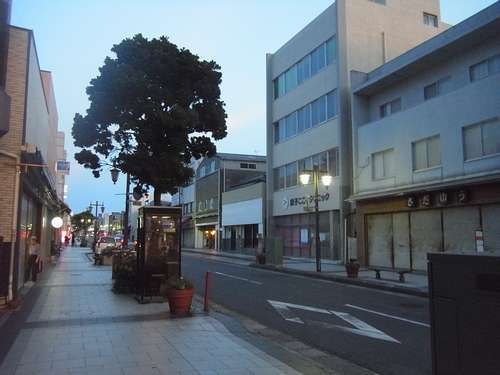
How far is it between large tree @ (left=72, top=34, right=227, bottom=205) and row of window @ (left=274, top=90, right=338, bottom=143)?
15.5m

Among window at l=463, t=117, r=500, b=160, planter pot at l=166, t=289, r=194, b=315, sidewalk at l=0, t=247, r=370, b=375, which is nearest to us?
sidewalk at l=0, t=247, r=370, b=375

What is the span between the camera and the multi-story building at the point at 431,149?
18156 mm

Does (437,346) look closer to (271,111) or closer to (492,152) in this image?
(492,152)

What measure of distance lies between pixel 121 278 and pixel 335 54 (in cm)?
2143

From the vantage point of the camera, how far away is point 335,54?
28.9 metres

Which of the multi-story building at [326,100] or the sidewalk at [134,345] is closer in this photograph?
the sidewalk at [134,345]

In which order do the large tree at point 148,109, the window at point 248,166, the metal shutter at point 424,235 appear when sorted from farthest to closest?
the window at point 248,166
the metal shutter at point 424,235
the large tree at point 148,109

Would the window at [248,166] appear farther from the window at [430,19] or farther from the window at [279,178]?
the window at [430,19]

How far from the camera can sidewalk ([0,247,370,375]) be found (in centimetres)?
589

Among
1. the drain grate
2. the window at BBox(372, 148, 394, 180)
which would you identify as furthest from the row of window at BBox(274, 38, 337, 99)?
the drain grate

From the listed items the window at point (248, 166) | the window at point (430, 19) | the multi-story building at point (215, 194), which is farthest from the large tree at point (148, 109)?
the window at point (248, 166)

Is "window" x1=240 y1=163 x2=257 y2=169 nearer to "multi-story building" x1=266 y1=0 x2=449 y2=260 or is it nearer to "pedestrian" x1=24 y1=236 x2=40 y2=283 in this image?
"multi-story building" x1=266 y1=0 x2=449 y2=260

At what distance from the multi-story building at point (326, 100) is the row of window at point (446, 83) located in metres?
3.15

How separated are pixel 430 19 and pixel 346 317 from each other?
29.0m
